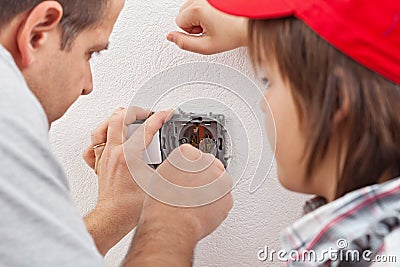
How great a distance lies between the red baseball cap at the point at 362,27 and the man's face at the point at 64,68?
0.30 m

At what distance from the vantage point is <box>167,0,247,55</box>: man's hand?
0.90 metres

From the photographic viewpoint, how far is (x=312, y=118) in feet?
2.27

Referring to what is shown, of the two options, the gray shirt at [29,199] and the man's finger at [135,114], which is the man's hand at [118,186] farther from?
the gray shirt at [29,199]

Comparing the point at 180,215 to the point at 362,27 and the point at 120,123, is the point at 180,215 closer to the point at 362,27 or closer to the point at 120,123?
the point at 120,123

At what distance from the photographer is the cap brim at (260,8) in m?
0.68

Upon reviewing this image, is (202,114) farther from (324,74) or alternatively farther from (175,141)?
(324,74)

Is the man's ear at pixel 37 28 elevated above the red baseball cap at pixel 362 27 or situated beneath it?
situated beneath

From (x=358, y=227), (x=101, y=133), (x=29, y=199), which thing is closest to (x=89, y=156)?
(x=101, y=133)

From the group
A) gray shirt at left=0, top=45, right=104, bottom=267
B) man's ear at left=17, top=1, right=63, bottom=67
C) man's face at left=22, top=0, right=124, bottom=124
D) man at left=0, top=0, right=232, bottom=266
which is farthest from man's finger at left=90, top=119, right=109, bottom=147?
gray shirt at left=0, top=45, right=104, bottom=267

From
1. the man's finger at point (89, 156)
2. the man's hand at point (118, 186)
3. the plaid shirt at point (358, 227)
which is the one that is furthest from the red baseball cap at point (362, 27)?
the man's finger at point (89, 156)

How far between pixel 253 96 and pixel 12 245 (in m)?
0.42

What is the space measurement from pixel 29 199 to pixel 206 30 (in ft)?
1.30

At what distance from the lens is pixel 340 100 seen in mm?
674

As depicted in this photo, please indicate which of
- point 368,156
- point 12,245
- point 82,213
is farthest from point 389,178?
point 82,213
